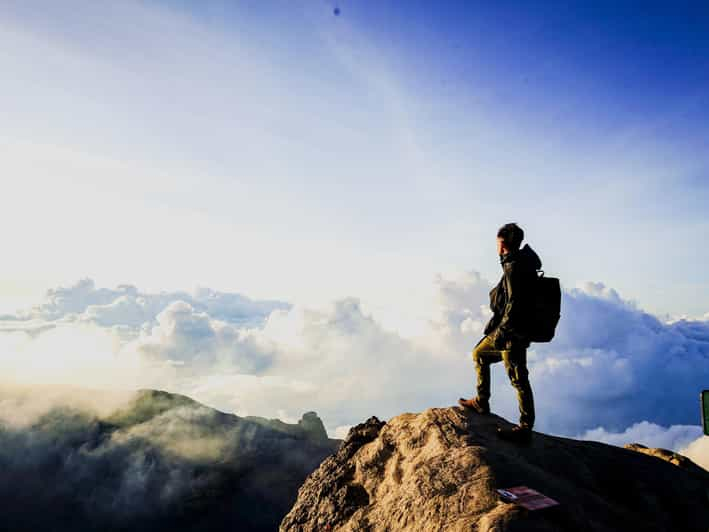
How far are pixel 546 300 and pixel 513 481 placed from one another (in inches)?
117

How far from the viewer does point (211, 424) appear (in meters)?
174

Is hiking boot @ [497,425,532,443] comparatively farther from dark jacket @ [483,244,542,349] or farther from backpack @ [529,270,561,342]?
backpack @ [529,270,561,342]

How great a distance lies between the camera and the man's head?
26.6ft

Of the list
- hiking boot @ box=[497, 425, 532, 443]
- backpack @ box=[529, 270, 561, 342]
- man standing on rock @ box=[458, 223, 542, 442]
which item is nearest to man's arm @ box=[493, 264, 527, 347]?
man standing on rock @ box=[458, 223, 542, 442]

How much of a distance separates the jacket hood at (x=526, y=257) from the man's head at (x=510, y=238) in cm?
13

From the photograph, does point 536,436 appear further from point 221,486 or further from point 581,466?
point 221,486

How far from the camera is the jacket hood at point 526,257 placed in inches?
308

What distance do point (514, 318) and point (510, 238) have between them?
4.58ft

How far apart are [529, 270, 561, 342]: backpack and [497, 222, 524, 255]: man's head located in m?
0.61

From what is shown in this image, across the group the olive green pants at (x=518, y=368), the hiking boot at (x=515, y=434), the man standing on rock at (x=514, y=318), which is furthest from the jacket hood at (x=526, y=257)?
the hiking boot at (x=515, y=434)

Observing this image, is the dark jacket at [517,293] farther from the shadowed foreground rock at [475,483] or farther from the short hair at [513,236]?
the shadowed foreground rock at [475,483]

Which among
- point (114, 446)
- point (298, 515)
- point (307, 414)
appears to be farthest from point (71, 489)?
point (298, 515)

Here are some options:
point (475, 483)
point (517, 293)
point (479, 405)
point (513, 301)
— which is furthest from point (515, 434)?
point (517, 293)

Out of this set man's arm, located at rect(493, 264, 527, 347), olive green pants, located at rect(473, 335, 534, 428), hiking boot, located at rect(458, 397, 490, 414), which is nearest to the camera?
man's arm, located at rect(493, 264, 527, 347)
